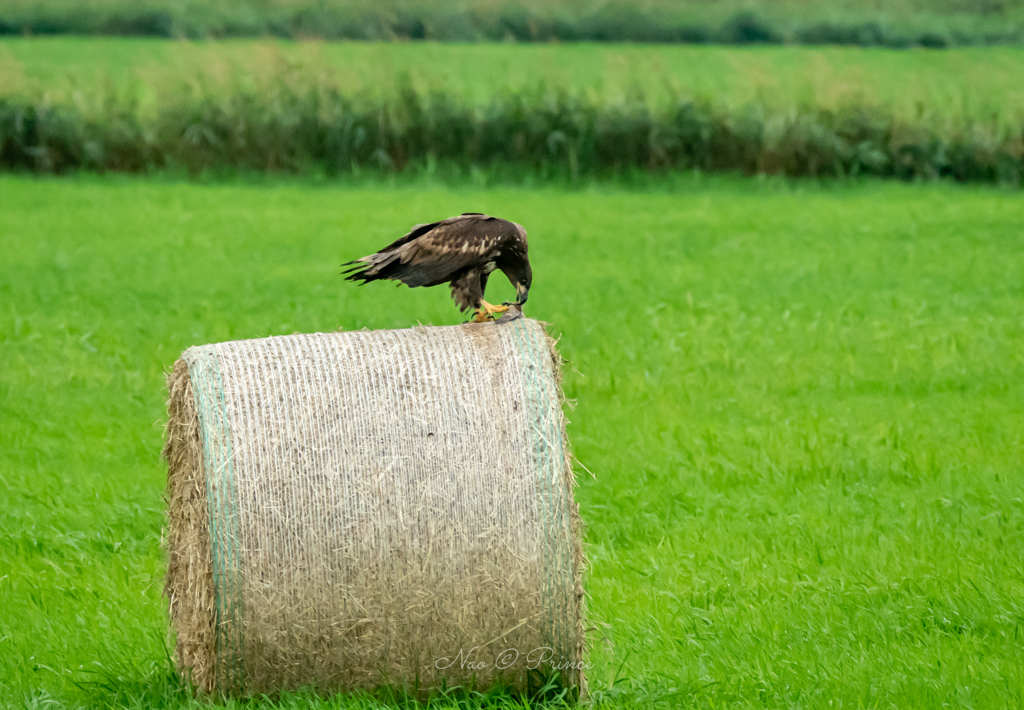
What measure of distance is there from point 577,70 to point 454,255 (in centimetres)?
2711

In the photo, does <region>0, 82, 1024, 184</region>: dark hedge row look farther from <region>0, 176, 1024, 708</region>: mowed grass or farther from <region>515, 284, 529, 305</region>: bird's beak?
<region>515, 284, 529, 305</region>: bird's beak

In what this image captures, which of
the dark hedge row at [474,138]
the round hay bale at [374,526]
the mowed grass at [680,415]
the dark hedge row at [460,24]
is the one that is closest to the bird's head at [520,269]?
the round hay bale at [374,526]

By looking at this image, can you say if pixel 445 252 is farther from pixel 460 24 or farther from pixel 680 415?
pixel 460 24

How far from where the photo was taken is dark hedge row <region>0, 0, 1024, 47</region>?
3828 centimetres

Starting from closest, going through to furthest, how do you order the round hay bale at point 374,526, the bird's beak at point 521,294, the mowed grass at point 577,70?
the round hay bale at point 374,526
the bird's beak at point 521,294
the mowed grass at point 577,70

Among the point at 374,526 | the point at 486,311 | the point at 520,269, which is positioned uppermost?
the point at 520,269

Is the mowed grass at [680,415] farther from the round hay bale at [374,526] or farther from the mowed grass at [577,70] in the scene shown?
the mowed grass at [577,70]

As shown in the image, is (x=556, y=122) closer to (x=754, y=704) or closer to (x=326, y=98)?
(x=326, y=98)

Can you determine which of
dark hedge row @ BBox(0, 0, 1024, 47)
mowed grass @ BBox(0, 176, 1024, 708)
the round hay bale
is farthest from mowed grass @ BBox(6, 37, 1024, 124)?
the round hay bale

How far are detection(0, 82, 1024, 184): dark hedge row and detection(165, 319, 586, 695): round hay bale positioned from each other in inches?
704

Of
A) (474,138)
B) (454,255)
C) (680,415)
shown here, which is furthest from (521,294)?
(474,138)

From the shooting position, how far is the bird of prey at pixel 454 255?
6.14 metres

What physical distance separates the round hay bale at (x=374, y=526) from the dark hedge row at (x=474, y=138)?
58.7 feet

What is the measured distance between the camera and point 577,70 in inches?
1272
